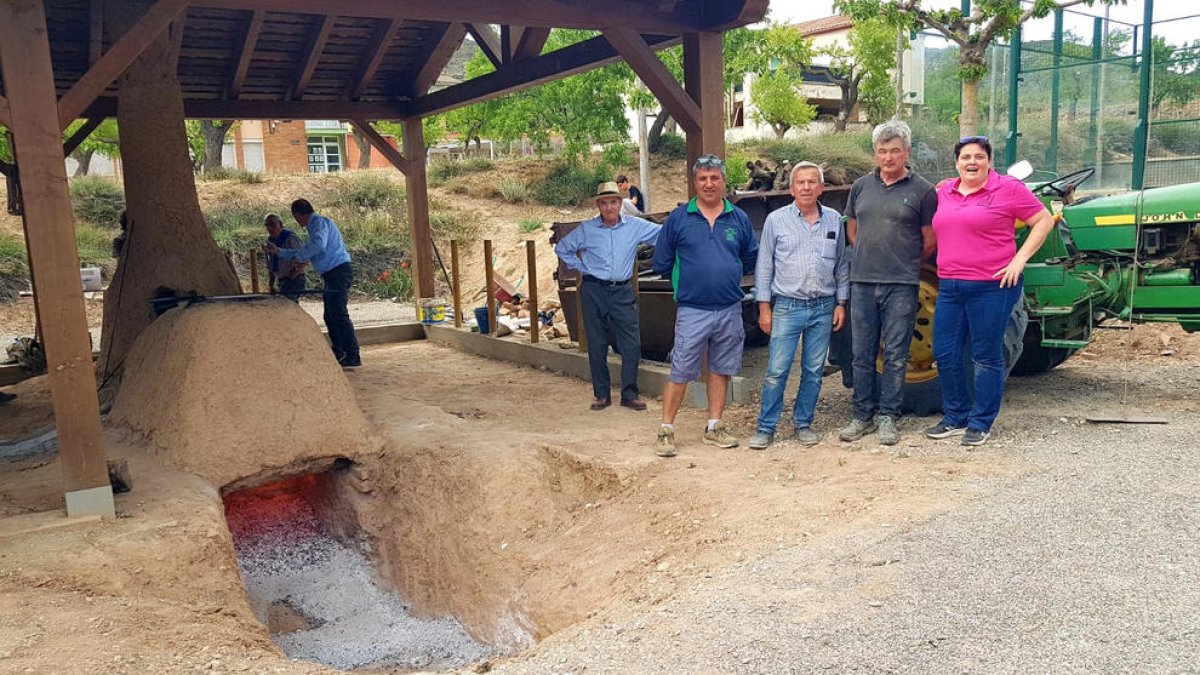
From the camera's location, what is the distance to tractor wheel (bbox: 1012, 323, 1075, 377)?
6613 millimetres

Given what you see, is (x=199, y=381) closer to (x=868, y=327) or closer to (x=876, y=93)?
(x=868, y=327)

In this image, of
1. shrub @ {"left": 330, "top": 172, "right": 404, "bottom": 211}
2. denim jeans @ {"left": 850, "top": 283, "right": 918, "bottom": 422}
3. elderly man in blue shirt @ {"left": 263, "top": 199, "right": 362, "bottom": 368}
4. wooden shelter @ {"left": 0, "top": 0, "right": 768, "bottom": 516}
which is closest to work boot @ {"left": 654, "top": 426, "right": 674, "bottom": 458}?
denim jeans @ {"left": 850, "top": 283, "right": 918, "bottom": 422}

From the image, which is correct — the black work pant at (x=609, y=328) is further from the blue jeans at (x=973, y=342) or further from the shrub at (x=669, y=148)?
the shrub at (x=669, y=148)

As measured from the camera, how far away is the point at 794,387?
24.1 ft

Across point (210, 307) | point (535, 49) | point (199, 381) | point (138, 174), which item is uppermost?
point (535, 49)

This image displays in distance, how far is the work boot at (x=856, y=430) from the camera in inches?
215

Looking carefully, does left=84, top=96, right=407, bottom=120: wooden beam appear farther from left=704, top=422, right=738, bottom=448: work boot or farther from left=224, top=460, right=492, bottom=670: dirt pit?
left=704, top=422, right=738, bottom=448: work boot

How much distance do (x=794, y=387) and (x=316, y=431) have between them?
3.74m

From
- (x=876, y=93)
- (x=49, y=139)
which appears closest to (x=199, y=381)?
(x=49, y=139)

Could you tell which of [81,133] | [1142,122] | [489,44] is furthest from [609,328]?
[1142,122]

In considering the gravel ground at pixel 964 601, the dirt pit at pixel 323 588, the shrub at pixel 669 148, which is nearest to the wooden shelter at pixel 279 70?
→ the dirt pit at pixel 323 588

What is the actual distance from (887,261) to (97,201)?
21366 mm

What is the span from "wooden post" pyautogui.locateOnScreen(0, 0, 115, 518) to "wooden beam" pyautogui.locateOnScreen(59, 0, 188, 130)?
1.07 ft

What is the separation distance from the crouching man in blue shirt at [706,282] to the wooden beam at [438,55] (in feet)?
18.9
